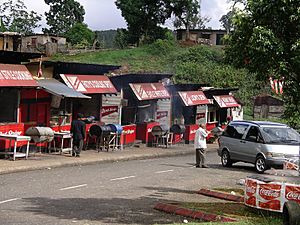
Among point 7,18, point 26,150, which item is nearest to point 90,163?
point 26,150

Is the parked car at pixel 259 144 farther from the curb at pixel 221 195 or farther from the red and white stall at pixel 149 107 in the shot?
the red and white stall at pixel 149 107

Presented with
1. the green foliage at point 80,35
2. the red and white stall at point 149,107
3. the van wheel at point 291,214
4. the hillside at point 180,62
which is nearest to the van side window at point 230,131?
the red and white stall at point 149,107

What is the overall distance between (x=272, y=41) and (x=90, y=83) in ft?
55.6

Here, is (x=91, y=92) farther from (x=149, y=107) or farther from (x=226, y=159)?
(x=149, y=107)

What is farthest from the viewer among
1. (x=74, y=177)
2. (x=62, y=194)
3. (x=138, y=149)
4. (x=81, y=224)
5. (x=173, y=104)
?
(x=173, y=104)

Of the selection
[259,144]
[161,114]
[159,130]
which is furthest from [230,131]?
[161,114]

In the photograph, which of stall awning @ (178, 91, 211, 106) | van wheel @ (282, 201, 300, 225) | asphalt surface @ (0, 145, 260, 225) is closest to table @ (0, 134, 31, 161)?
asphalt surface @ (0, 145, 260, 225)

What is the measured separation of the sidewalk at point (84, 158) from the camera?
19525 millimetres

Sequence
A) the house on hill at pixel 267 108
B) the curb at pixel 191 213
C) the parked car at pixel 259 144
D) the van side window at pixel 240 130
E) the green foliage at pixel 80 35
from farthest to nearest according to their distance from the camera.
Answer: the green foliage at pixel 80 35 → the house on hill at pixel 267 108 → the van side window at pixel 240 130 → the parked car at pixel 259 144 → the curb at pixel 191 213

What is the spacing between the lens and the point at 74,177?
58.5 ft

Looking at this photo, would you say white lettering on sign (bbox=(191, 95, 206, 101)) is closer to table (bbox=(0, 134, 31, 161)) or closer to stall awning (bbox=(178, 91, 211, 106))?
stall awning (bbox=(178, 91, 211, 106))

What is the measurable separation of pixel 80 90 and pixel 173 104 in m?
12.0

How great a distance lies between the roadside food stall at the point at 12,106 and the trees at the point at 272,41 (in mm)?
11162

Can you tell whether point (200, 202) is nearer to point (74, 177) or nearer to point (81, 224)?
point (81, 224)
